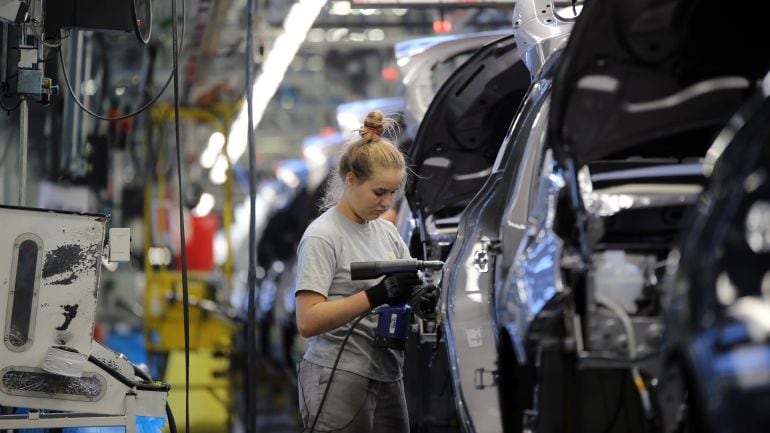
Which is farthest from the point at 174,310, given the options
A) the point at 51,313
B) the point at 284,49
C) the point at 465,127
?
the point at 51,313

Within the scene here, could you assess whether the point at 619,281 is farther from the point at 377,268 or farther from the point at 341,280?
the point at 341,280

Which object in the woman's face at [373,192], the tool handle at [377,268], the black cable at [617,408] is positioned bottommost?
the black cable at [617,408]

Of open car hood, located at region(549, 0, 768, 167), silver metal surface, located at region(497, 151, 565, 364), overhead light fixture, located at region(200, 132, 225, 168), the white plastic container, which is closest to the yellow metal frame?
overhead light fixture, located at region(200, 132, 225, 168)

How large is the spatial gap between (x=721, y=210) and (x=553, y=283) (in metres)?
1.05

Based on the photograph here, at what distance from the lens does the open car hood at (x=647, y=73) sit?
408 cm

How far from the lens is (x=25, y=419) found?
15.3 ft

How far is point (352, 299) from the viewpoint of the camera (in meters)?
4.69

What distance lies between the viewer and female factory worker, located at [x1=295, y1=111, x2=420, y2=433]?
4715mm

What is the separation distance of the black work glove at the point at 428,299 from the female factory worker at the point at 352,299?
0.18m

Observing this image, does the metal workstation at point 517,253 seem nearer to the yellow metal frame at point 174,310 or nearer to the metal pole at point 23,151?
the metal pole at point 23,151

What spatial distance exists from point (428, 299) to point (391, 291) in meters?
0.41

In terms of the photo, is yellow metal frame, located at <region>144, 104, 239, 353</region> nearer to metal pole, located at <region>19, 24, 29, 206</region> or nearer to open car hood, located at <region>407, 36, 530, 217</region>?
open car hood, located at <region>407, 36, 530, 217</region>

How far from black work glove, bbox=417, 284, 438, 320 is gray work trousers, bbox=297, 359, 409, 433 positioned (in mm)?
325

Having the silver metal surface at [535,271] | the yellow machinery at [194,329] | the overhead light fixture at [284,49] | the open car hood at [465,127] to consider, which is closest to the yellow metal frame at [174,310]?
the yellow machinery at [194,329]
